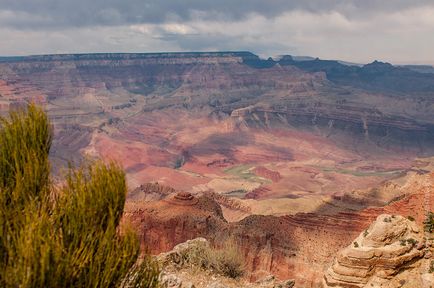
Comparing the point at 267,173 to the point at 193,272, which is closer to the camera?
the point at 193,272

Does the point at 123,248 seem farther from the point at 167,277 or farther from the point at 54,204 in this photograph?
the point at 167,277

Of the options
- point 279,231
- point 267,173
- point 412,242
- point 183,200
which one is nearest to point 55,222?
point 412,242

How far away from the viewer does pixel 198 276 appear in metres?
22.2

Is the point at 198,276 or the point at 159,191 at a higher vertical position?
the point at 198,276

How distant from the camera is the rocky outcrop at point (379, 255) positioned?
2208cm

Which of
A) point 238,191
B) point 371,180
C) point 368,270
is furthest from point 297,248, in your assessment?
point 371,180

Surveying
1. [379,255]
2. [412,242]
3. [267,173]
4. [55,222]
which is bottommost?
[267,173]

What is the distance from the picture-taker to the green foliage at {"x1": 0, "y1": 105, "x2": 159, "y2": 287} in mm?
8070

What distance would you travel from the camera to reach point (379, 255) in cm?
2297

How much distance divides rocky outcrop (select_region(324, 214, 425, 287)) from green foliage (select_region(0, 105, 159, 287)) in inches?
641

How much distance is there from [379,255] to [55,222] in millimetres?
18701

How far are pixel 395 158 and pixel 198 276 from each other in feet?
630

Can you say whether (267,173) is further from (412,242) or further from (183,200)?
(412,242)

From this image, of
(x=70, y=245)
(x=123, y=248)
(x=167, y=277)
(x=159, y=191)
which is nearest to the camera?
(x=70, y=245)
